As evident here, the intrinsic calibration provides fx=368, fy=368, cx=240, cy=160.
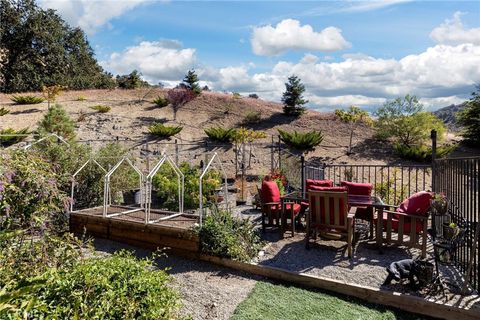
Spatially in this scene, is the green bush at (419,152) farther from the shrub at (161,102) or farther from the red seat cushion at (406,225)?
the shrub at (161,102)

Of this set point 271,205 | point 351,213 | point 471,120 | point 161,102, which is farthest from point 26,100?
point 471,120

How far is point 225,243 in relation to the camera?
5.08 m

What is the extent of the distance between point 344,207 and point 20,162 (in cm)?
381

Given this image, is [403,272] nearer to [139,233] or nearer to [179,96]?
[139,233]

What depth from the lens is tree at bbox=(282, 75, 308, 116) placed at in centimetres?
2105

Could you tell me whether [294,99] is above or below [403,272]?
above

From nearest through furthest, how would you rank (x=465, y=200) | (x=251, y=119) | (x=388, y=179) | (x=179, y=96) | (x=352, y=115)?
(x=465, y=200), (x=388, y=179), (x=352, y=115), (x=251, y=119), (x=179, y=96)

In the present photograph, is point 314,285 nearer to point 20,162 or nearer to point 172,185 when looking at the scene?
point 20,162

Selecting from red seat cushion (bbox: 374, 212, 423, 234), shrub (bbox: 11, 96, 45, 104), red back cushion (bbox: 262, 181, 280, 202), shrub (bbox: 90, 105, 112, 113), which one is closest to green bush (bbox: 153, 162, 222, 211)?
red back cushion (bbox: 262, 181, 280, 202)

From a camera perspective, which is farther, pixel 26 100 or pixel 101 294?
pixel 26 100

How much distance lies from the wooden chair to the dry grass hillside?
448 inches

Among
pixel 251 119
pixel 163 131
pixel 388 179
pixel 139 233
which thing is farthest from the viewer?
pixel 251 119

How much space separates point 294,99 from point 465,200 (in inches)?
688

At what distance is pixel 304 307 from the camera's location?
3.81m
